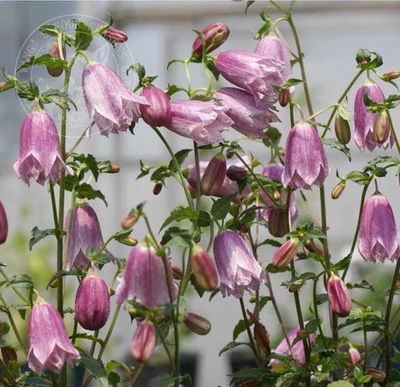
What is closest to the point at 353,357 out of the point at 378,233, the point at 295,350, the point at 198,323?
the point at 295,350

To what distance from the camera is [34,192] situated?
11.8 ft

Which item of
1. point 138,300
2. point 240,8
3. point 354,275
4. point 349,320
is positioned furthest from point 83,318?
point 240,8

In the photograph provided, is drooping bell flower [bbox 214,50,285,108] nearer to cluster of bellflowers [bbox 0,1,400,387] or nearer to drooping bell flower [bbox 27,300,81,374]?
cluster of bellflowers [bbox 0,1,400,387]

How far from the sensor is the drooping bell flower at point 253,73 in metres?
0.97

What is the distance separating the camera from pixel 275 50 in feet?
3.53

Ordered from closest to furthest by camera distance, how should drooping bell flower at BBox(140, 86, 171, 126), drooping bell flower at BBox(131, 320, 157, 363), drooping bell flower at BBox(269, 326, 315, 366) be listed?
drooping bell flower at BBox(131, 320, 157, 363) < drooping bell flower at BBox(140, 86, 171, 126) < drooping bell flower at BBox(269, 326, 315, 366)

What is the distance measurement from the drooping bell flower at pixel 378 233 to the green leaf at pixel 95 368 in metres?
0.29

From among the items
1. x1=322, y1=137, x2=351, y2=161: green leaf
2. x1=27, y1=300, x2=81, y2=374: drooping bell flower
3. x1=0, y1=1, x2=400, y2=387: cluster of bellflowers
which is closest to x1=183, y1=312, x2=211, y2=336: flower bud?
x1=0, y1=1, x2=400, y2=387: cluster of bellflowers

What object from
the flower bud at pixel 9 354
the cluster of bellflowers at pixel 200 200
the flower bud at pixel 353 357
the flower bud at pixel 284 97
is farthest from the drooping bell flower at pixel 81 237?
the flower bud at pixel 353 357

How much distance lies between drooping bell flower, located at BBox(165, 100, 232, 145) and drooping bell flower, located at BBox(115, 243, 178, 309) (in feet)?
0.52

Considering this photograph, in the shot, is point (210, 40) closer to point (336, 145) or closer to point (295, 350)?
point (336, 145)

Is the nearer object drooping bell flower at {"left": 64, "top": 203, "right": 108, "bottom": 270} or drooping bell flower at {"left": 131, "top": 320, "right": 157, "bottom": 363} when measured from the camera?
drooping bell flower at {"left": 131, "top": 320, "right": 157, "bottom": 363}

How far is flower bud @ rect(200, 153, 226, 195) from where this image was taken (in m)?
1.00

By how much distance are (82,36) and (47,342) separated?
27cm
